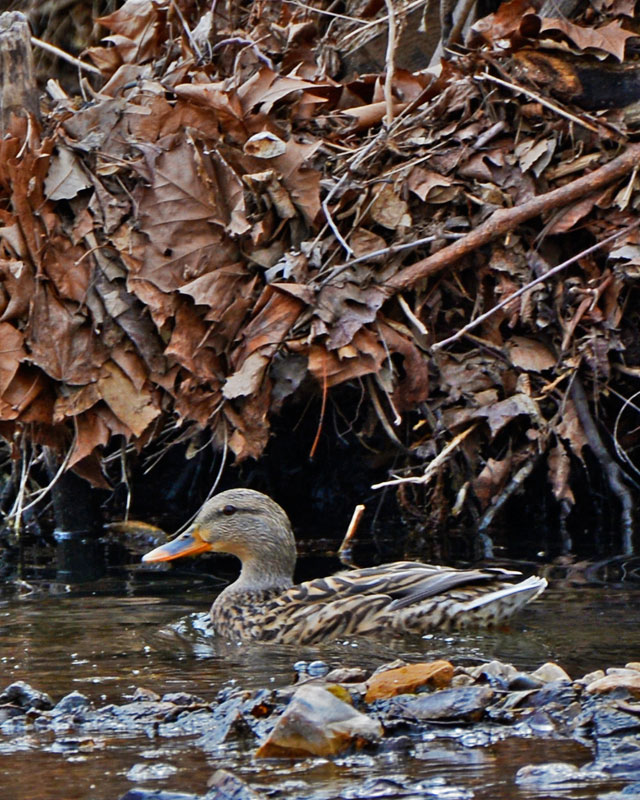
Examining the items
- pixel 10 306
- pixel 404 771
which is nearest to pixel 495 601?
pixel 404 771

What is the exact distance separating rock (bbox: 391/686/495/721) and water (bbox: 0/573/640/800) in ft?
0.55

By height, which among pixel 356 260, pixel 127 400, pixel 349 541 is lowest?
pixel 349 541

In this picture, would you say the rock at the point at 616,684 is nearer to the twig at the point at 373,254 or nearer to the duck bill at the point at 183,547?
the duck bill at the point at 183,547

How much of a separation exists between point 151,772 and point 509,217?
448cm

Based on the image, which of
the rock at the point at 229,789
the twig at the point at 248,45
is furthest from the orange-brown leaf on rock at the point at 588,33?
the rock at the point at 229,789

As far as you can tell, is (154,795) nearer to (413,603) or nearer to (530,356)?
(413,603)

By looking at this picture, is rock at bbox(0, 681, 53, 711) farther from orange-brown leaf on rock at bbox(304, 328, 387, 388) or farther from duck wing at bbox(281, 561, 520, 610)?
orange-brown leaf on rock at bbox(304, 328, 387, 388)

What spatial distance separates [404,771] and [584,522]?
516cm

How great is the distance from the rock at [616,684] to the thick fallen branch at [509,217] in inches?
138

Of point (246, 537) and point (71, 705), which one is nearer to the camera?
point (71, 705)

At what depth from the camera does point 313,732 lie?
12.7 ft

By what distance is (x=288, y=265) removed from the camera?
24.4ft

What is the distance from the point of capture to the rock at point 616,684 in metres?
4.25

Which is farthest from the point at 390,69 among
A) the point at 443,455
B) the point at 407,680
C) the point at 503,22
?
the point at 407,680
